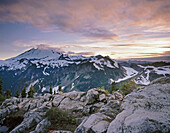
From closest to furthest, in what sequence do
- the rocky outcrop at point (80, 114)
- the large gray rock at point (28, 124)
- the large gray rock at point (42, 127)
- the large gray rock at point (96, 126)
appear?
1. the large gray rock at point (96, 126)
2. the rocky outcrop at point (80, 114)
3. the large gray rock at point (42, 127)
4. the large gray rock at point (28, 124)

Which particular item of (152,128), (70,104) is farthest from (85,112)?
(152,128)

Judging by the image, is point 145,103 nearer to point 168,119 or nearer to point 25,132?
point 168,119

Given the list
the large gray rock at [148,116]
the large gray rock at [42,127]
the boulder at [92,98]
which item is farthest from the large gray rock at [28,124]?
the large gray rock at [148,116]

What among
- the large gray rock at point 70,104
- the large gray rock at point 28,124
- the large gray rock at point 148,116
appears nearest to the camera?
the large gray rock at point 148,116

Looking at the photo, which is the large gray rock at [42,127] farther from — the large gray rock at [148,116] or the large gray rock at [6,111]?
the large gray rock at [6,111]

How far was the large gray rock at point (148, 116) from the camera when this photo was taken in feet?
16.1

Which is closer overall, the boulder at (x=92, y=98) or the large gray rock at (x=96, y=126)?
the large gray rock at (x=96, y=126)

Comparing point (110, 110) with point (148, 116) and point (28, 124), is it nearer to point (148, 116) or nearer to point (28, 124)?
point (148, 116)

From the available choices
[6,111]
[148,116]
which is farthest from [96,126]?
[6,111]

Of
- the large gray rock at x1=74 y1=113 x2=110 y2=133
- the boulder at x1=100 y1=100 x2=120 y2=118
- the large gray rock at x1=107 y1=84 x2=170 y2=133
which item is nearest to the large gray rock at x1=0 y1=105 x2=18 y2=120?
the large gray rock at x1=74 y1=113 x2=110 y2=133

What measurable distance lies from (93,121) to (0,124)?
69.4 ft

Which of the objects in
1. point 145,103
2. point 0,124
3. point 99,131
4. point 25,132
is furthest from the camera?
point 0,124

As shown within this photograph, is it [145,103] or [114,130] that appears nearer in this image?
[114,130]

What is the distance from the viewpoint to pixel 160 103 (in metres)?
6.54
